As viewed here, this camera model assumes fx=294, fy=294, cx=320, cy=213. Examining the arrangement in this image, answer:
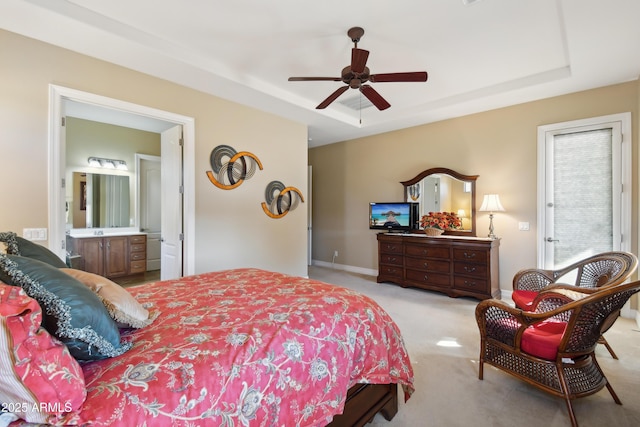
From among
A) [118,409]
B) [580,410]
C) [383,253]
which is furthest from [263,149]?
[580,410]

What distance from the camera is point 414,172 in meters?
5.30

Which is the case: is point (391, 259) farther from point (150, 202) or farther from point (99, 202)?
point (99, 202)

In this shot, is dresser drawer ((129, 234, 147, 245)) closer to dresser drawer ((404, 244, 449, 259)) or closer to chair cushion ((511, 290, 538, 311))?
dresser drawer ((404, 244, 449, 259))

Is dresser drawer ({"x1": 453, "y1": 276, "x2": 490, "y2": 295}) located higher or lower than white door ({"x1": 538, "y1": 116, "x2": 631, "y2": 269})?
lower

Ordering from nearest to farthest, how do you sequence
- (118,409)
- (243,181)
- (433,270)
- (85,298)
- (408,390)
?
(118,409) → (85,298) → (408,390) → (243,181) → (433,270)

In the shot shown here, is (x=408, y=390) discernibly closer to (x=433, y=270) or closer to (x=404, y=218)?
(x=433, y=270)

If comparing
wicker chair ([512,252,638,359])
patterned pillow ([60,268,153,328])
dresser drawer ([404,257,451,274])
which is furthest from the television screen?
patterned pillow ([60,268,153,328])

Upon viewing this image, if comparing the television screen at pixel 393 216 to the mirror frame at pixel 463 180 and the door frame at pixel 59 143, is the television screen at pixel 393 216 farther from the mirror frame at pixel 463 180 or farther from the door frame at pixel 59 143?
the door frame at pixel 59 143

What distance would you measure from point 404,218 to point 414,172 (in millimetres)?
850

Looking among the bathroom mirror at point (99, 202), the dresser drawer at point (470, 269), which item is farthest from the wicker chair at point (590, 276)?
the bathroom mirror at point (99, 202)

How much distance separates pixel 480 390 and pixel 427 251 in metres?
2.62

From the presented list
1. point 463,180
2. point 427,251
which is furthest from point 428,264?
point 463,180

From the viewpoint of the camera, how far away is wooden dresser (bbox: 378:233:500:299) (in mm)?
4078

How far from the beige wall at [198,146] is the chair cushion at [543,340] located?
335cm
